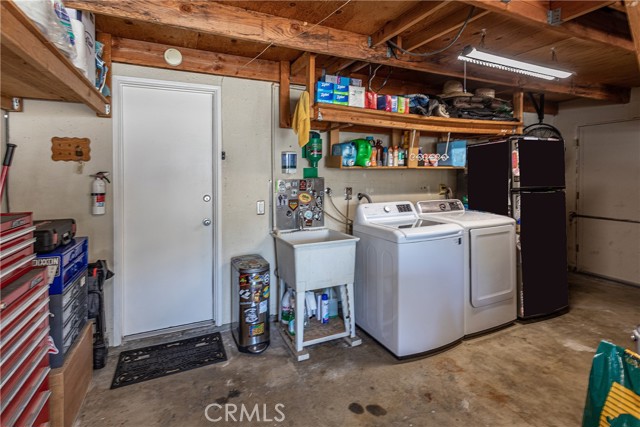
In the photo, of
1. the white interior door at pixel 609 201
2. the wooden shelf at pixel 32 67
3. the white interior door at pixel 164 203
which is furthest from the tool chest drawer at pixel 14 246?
the white interior door at pixel 609 201

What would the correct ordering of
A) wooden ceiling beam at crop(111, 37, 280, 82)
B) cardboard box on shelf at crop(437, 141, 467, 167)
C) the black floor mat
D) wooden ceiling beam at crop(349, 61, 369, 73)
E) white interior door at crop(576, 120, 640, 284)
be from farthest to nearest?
white interior door at crop(576, 120, 640, 284), cardboard box on shelf at crop(437, 141, 467, 167), wooden ceiling beam at crop(349, 61, 369, 73), wooden ceiling beam at crop(111, 37, 280, 82), the black floor mat

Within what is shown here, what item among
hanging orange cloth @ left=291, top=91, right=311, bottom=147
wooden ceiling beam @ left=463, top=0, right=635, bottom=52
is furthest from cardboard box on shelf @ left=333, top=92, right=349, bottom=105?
wooden ceiling beam @ left=463, top=0, right=635, bottom=52

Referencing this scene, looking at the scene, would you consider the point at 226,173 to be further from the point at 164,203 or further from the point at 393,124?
the point at 393,124

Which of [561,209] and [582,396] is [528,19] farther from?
[582,396]

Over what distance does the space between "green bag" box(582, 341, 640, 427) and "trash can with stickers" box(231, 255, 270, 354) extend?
2.04m

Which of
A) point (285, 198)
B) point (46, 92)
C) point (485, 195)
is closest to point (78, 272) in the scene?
point (46, 92)

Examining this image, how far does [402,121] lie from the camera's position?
3113 mm

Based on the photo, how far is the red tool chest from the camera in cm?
123

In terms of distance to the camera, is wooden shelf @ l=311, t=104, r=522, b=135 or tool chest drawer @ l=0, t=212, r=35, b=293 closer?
tool chest drawer @ l=0, t=212, r=35, b=293

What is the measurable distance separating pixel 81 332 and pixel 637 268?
5.78 m

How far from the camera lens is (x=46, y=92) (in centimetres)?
205

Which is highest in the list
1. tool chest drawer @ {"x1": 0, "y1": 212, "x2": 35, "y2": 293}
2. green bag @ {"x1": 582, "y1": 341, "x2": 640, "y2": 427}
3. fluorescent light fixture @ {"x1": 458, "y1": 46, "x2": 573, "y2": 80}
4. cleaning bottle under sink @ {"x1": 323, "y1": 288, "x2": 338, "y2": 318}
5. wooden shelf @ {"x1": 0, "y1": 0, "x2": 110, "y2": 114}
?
fluorescent light fixture @ {"x1": 458, "y1": 46, "x2": 573, "y2": 80}

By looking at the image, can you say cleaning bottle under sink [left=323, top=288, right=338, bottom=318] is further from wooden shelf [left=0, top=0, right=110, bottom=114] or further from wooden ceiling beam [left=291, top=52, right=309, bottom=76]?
wooden shelf [left=0, top=0, right=110, bottom=114]

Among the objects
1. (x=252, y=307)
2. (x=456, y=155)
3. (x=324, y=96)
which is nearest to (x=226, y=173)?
(x=324, y=96)
